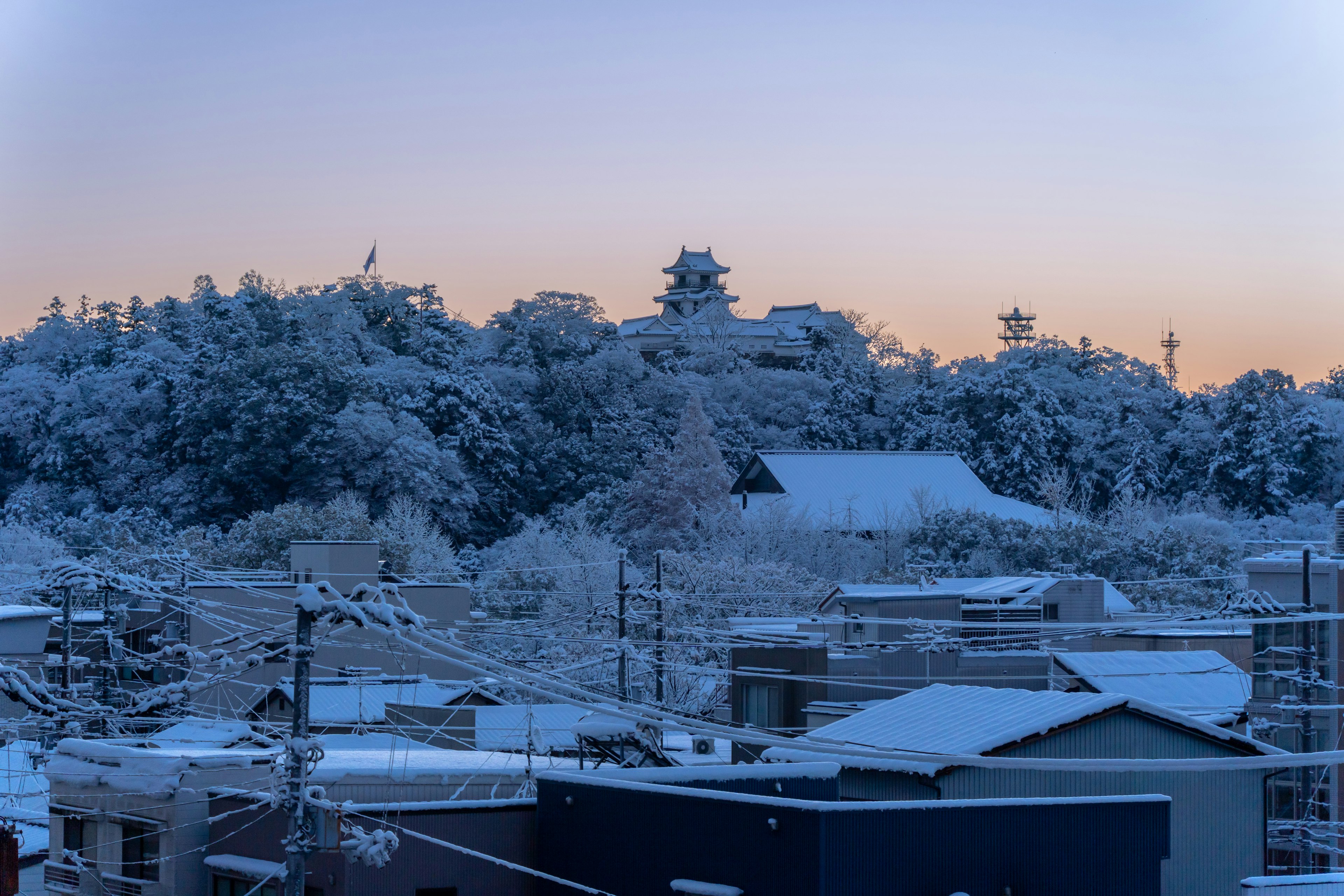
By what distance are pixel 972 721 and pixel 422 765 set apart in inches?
205

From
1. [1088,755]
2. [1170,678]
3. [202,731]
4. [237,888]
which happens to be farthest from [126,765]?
[1170,678]

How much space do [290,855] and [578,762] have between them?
656cm

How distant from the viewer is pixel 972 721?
12875 millimetres

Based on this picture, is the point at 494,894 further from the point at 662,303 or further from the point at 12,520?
the point at 662,303

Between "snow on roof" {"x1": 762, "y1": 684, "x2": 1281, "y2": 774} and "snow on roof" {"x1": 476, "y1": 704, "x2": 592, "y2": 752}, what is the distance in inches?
202

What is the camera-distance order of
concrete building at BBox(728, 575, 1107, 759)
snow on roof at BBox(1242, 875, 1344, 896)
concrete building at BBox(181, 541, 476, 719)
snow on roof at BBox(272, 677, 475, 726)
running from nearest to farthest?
snow on roof at BBox(1242, 875, 1344, 896) < concrete building at BBox(728, 575, 1107, 759) < snow on roof at BBox(272, 677, 475, 726) < concrete building at BBox(181, 541, 476, 719)

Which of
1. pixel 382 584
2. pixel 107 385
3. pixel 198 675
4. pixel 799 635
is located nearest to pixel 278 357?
pixel 107 385

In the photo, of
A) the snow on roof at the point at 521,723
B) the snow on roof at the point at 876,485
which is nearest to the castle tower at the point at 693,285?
the snow on roof at the point at 876,485

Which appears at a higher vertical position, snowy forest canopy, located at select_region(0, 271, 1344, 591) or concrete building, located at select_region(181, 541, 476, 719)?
snowy forest canopy, located at select_region(0, 271, 1344, 591)

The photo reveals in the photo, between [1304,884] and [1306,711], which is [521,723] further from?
[1304,884]

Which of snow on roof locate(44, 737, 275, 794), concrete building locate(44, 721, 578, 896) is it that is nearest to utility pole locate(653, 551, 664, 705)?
concrete building locate(44, 721, 578, 896)

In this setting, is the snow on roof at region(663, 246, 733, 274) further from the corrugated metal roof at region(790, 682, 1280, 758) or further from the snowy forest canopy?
the corrugated metal roof at region(790, 682, 1280, 758)

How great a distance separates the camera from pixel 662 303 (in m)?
98.6

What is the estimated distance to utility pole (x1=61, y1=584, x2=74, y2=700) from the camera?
50.6 feet
